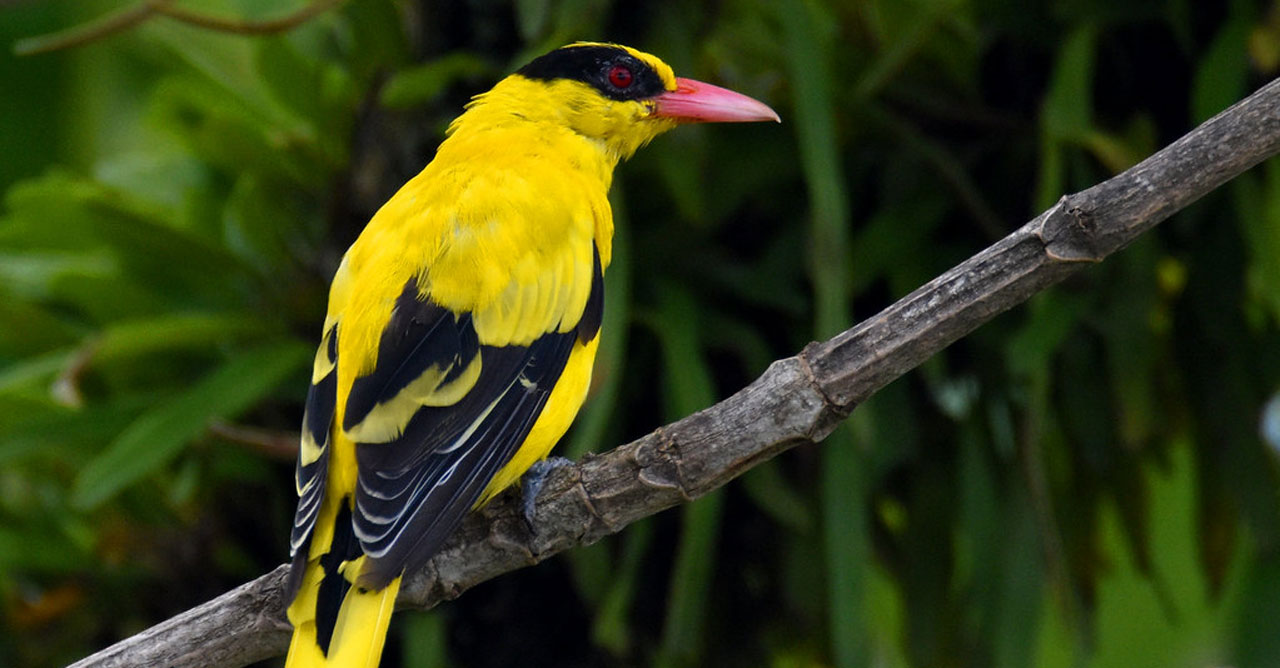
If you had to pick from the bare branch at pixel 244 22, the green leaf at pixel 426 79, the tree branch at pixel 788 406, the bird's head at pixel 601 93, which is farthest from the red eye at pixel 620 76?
the tree branch at pixel 788 406

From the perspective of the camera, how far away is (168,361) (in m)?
2.93

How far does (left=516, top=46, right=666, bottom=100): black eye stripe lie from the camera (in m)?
2.23

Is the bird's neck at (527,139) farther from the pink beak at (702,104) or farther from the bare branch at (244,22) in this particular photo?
the bare branch at (244,22)

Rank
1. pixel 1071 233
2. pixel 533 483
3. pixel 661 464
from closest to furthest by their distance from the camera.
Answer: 1. pixel 1071 233
2. pixel 661 464
3. pixel 533 483

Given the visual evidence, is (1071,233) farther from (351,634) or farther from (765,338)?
(765,338)

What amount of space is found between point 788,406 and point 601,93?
3.08ft

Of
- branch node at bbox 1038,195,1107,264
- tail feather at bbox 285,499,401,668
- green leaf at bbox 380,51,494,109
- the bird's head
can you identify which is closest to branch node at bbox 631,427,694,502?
tail feather at bbox 285,499,401,668

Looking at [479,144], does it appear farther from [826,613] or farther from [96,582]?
[96,582]

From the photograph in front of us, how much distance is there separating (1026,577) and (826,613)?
0.39 meters

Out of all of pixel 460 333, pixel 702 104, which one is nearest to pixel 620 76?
pixel 702 104

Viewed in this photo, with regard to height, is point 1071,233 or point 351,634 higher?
point 1071,233

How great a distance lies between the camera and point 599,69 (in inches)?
88.8

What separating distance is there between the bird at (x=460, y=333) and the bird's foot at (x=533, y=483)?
0.02m

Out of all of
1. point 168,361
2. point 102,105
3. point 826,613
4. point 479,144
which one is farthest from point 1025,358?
point 102,105
